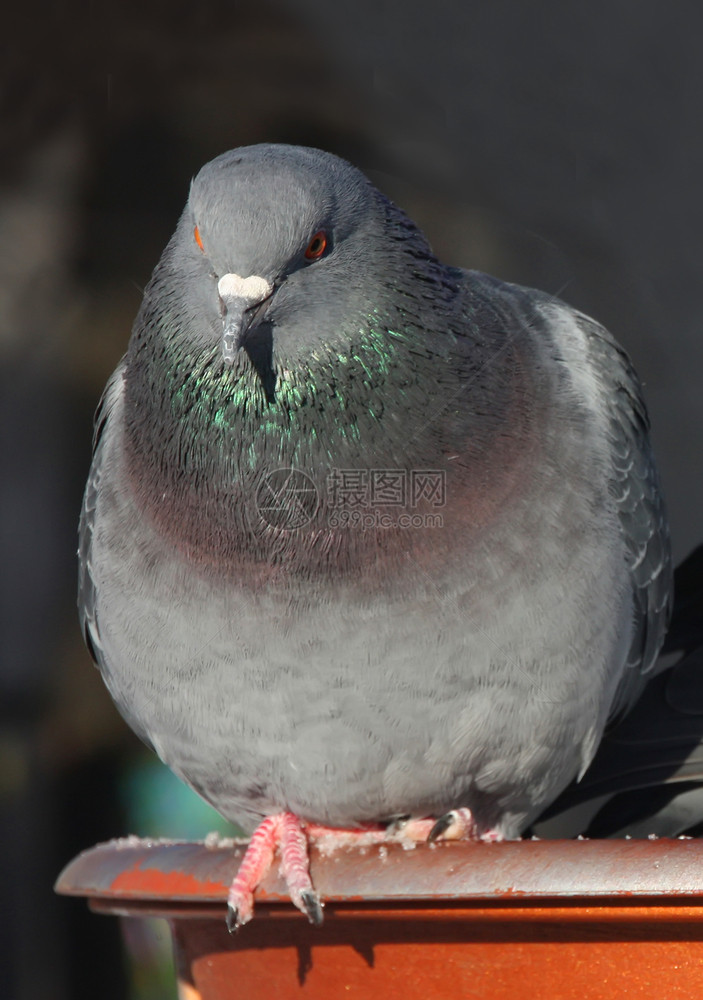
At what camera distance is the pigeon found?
5.97 feet

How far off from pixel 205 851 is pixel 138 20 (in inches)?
131

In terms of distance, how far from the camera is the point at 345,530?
1.83m

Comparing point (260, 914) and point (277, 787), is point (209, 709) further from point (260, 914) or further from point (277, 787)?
point (260, 914)

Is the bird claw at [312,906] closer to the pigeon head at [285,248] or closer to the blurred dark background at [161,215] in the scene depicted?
the pigeon head at [285,248]

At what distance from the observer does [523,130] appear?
13.3 ft

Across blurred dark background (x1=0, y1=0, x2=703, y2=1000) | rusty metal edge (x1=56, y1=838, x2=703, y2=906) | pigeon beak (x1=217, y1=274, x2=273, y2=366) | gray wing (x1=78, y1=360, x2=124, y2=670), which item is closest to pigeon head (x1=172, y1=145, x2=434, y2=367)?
pigeon beak (x1=217, y1=274, x2=273, y2=366)

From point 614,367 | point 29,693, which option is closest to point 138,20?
point 29,693

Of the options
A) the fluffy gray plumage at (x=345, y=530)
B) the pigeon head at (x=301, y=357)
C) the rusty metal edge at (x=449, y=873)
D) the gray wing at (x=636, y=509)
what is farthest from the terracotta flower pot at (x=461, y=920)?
the gray wing at (x=636, y=509)

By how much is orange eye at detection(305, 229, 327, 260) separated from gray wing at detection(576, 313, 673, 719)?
645 mm

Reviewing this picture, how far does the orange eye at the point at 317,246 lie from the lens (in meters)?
1.79

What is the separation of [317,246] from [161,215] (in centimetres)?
270

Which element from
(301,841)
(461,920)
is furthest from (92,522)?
(461,920)

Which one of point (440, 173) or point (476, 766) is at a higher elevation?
point (440, 173)

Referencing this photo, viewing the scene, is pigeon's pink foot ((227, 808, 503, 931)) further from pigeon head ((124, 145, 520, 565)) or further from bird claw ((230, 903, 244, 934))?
pigeon head ((124, 145, 520, 565))
